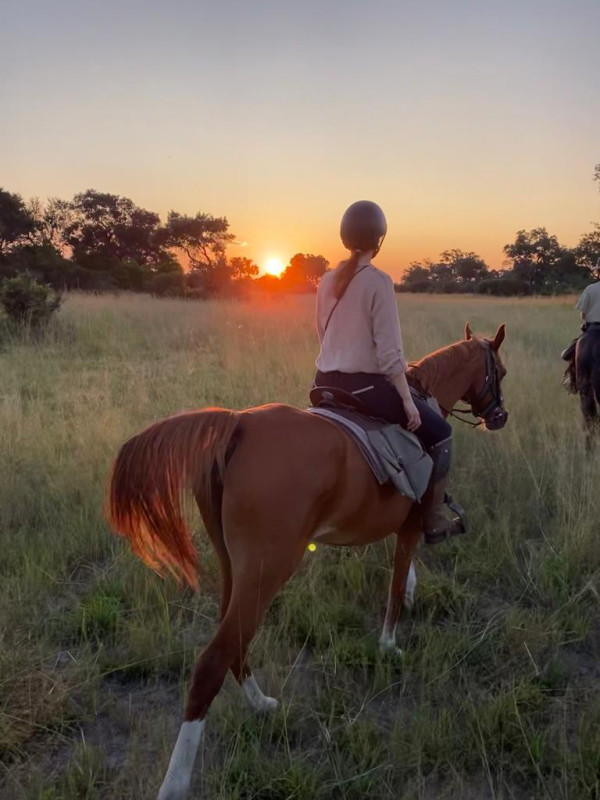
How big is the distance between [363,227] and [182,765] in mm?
2574

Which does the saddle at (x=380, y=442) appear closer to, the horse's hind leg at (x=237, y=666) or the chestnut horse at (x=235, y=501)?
the chestnut horse at (x=235, y=501)

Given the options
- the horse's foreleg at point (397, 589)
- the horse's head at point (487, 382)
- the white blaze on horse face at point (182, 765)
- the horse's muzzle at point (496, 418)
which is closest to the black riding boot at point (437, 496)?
the horse's foreleg at point (397, 589)

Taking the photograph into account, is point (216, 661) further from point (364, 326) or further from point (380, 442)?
point (364, 326)

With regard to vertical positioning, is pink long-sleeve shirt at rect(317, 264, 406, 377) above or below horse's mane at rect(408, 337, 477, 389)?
above

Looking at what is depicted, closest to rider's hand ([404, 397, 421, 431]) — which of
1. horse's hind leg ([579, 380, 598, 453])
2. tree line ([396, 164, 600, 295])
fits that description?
horse's hind leg ([579, 380, 598, 453])

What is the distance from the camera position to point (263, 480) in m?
2.48

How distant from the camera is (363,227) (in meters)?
2.96

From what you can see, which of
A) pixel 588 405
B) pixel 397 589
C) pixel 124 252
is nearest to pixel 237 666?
pixel 397 589

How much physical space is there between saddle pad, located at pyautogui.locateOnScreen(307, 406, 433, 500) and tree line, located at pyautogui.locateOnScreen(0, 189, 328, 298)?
25.6 metres

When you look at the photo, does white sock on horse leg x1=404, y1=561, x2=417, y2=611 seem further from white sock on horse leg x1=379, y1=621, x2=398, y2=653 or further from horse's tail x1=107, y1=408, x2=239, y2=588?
horse's tail x1=107, y1=408, x2=239, y2=588

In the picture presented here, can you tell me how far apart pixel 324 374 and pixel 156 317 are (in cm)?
1389

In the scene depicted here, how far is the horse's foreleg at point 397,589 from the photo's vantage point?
3294mm

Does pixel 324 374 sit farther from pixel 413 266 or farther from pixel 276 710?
pixel 413 266

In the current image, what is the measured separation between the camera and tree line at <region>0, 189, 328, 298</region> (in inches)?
1189
